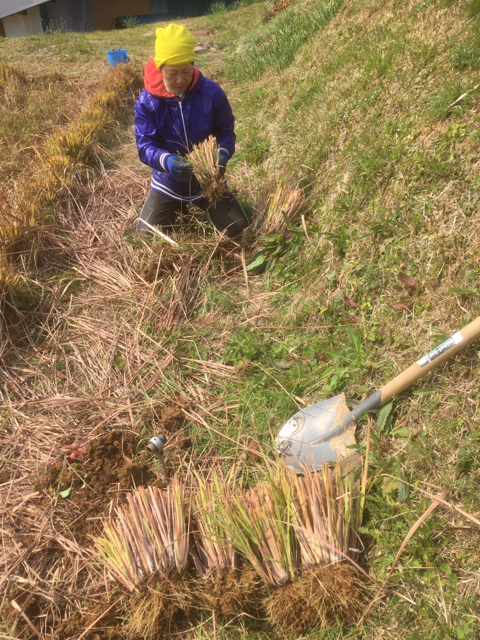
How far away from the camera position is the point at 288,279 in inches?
108

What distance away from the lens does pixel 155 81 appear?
276cm

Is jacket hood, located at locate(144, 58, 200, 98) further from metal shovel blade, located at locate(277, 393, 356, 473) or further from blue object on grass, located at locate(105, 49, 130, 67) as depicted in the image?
blue object on grass, located at locate(105, 49, 130, 67)

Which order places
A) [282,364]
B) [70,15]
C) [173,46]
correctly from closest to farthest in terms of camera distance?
[282,364], [173,46], [70,15]

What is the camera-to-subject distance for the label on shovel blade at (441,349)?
1.60 m

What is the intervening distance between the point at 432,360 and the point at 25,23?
1938cm

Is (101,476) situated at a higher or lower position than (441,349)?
lower

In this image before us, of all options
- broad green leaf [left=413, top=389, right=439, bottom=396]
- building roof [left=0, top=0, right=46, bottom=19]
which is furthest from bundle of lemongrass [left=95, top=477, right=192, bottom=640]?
building roof [left=0, top=0, right=46, bottom=19]

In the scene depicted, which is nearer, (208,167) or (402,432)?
(402,432)

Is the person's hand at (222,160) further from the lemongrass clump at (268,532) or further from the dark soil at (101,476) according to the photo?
the lemongrass clump at (268,532)

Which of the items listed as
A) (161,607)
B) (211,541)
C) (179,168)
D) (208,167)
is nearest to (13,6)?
(179,168)

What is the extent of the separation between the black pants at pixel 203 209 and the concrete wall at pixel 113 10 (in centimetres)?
1614

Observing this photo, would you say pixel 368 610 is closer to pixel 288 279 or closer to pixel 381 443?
pixel 381 443

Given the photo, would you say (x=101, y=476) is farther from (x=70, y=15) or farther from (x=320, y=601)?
(x=70, y=15)

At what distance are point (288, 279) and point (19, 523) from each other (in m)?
1.96
